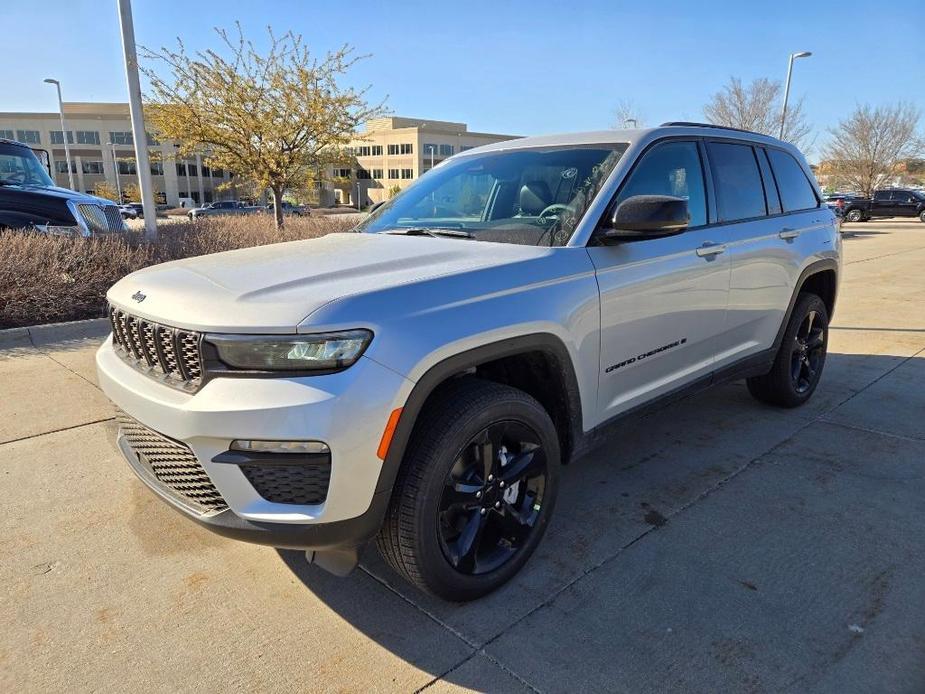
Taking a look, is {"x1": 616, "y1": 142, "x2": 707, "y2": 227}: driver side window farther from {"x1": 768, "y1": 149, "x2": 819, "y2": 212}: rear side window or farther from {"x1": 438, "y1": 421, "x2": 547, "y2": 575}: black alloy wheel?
{"x1": 438, "y1": 421, "x2": 547, "y2": 575}: black alloy wheel

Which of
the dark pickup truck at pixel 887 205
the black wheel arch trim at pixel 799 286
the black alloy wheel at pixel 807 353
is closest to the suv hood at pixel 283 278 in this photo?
the black wheel arch trim at pixel 799 286

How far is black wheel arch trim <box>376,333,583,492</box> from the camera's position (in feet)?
7.04

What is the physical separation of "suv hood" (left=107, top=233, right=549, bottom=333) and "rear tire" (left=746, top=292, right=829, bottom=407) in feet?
8.67

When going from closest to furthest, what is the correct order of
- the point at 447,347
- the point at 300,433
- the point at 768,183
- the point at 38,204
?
the point at 300,433 < the point at 447,347 < the point at 768,183 < the point at 38,204

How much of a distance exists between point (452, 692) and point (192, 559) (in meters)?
1.41

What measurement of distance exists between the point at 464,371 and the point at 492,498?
0.53m

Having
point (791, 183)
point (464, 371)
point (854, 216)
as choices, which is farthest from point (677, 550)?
point (854, 216)

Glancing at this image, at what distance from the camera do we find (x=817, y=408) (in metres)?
4.82

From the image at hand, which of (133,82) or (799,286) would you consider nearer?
(799,286)

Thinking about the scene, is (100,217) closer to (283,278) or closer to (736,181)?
(283,278)

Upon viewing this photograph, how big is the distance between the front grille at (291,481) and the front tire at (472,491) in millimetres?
310

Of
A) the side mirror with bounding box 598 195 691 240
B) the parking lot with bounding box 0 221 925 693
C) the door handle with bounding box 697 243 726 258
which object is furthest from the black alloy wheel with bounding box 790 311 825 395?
the side mirror with bounding box 598 195 691 240

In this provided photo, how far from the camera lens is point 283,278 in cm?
243

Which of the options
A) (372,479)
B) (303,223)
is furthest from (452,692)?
(303,223)
